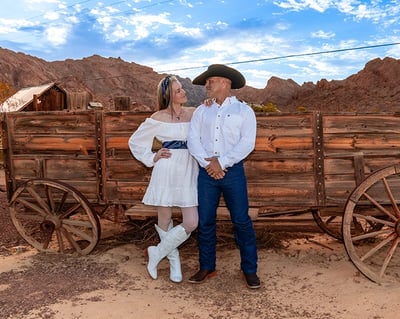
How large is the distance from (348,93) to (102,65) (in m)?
40.7

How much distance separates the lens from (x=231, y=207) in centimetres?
402

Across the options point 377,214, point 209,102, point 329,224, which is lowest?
point 329,224

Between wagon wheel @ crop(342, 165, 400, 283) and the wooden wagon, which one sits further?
the wooden wagon

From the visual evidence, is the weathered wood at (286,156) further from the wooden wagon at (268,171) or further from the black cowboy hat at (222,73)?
the black cowboy hat at (222,73)

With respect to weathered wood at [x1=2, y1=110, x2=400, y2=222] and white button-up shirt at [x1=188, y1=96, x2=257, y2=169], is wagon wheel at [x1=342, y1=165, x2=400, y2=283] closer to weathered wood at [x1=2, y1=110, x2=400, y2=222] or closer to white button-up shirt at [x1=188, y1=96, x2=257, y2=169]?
weathered wood at [x1=2, y1=110, x2=400, y2=222]

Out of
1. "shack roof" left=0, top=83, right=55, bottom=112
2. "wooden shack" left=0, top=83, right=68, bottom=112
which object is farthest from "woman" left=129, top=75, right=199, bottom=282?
"wooden shack" left=0, top=83, right=68, bottom=112

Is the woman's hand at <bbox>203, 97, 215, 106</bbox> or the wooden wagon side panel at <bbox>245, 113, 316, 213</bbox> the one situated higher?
the woman's hand at <bbox>203, 97, 215, 106</bbox>

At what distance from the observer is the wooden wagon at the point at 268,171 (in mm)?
4301

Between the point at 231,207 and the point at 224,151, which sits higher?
the point at 224,151

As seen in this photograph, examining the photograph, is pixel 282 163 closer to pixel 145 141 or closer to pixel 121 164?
pixel 145 141

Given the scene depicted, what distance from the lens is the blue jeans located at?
3941 mm

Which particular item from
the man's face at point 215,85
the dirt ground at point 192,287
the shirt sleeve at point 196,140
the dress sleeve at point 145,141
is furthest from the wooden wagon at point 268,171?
the shirt sleeve at point 196,140

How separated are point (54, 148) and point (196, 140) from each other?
1.85 metres

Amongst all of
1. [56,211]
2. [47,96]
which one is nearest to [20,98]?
[47,96]
